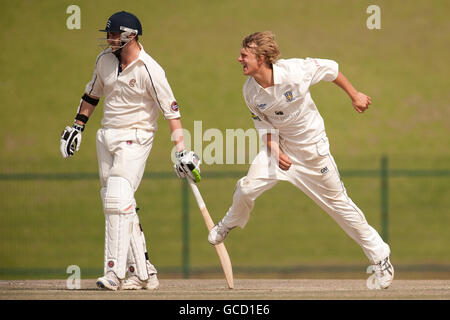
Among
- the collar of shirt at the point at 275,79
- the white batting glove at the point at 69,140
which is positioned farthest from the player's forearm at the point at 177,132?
the white batting glove at the point at 69,140

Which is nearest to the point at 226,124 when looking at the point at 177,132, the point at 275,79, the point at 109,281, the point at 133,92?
the point at 177,132

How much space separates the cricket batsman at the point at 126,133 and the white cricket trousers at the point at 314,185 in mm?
502

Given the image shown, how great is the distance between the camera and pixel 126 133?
8.52 m

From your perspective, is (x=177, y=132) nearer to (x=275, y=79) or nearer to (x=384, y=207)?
(x=275, y=79)

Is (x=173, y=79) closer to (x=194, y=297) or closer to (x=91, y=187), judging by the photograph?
(x=91, y=187)

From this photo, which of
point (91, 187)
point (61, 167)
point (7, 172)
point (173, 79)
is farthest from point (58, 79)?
point (7, 172)

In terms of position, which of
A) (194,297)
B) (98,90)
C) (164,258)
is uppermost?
(98,90)

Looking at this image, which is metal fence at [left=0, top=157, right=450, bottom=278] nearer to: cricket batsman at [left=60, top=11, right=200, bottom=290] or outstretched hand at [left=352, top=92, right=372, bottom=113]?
cricket batsman at [left=60, top=11, right=200, bottom=290]

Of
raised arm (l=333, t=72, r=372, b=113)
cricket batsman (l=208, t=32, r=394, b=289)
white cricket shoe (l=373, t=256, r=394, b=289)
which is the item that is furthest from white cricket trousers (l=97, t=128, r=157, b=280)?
white cricket shoe (l=373, t=256, r=394, b=289)

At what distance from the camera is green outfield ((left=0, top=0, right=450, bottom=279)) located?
1797cm

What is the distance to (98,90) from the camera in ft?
28.9

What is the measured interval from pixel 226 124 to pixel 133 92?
16.8m

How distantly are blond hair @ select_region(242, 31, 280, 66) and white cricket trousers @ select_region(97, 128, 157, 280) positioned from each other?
1242mm

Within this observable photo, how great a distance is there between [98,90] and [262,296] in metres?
2.46
